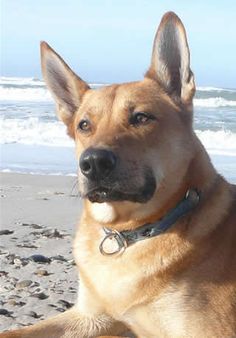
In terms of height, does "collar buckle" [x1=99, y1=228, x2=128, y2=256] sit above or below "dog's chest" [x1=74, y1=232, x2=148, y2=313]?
above

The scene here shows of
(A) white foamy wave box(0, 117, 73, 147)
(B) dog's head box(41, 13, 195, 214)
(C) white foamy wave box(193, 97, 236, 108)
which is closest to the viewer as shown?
(B) dog's head box(41, 13, 195, 214)

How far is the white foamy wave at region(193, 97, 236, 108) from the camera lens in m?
29.2

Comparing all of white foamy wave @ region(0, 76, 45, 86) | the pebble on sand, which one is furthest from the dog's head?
white foamy wave @ region(0, 76, 45, 86)

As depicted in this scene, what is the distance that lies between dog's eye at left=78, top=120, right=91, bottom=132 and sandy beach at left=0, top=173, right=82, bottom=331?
1478 millimetres

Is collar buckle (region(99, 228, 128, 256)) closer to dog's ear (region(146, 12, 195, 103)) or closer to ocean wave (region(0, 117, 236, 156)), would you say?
dog's ear (region(146, 12, 195, 103))

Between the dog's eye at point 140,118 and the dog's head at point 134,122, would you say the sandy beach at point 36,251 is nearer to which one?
the dog's head at point 134,122

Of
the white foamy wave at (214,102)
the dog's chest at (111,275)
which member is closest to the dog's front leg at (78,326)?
the dog's chest at (111,275)

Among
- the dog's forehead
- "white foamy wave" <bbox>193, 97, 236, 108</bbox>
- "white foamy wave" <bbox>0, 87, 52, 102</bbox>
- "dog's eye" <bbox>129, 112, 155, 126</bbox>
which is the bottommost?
"white foamy wave" <bbox>0, 87, 52, 102</bbox>

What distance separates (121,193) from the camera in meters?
4.12

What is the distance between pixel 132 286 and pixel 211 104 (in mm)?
25722

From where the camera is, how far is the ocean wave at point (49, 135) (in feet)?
53.2

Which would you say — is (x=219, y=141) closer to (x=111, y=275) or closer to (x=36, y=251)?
(x=36, y=251)

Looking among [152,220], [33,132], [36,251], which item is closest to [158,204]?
[152,220]

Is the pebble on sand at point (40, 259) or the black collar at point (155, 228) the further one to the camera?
the pebble on sand at point (40, 259)
